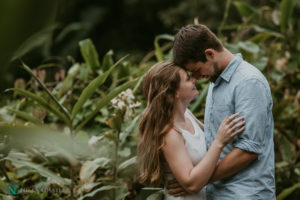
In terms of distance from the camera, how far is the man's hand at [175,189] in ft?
5.72

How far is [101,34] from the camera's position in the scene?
955 centimetres

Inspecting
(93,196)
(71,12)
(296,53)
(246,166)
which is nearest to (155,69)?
(246,166)

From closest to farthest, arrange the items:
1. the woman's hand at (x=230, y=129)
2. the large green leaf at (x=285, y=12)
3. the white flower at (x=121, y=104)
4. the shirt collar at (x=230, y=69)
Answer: the woman's hand at (x=230, y=129) < the shirt collar at (x=230, y=69) < the white flower at (x=121, y=104) < the large green leaf at (x=285, y=12)

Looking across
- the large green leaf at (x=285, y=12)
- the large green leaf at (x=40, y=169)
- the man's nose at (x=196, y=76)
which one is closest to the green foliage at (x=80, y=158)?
the large green leaf at (x=40, y=169)

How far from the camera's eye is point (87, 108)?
2.67 metres

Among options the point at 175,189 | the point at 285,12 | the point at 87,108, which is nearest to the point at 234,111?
the point at 175,189

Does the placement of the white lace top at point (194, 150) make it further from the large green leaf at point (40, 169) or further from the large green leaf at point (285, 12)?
the large green leaf at point (285, 12)

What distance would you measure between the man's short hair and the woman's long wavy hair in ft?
0.34

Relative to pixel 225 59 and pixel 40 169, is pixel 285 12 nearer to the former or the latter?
pixel 225 59

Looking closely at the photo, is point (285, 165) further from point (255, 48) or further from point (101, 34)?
point (101, 34)

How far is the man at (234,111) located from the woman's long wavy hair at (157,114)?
88mm

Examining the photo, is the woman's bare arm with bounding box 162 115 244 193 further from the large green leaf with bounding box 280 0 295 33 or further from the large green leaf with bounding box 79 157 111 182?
the large green leaf with bounding box 280 0 295 33

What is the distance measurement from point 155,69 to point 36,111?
1.09 metres

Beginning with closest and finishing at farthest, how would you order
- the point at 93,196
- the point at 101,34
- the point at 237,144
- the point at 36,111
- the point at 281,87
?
the point at 237,144 → the point at 93,196 → the point at 36,111 → the point at 281,87 → the point at 101,34
